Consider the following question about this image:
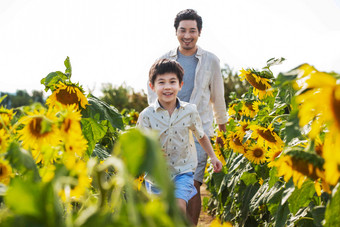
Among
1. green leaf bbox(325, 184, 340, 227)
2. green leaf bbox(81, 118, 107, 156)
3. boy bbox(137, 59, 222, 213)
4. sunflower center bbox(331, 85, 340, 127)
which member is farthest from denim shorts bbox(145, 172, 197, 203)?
sunflower center bbox(331, 85, 340, 127)

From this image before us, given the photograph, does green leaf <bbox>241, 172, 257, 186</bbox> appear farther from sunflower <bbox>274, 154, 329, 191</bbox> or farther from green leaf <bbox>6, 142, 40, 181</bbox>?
green leaf <bbox>6, 142, 40, 181</bbox>

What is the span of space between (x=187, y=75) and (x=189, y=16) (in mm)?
478

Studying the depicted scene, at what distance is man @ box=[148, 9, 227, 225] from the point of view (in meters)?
3.03

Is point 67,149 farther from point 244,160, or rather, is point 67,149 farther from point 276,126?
point 244,160

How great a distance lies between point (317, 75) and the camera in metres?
0.63

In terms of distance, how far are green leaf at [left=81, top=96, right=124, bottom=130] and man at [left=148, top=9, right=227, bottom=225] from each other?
3.64 feet

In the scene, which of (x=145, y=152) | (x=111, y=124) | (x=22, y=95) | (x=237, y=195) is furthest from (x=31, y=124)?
(x=22, y=95)

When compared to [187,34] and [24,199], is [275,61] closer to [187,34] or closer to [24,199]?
[187,34]

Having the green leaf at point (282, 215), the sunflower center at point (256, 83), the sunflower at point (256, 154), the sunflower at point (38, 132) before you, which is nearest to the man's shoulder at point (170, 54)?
the sunflower center at point (256, 83)

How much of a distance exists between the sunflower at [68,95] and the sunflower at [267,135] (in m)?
0.93

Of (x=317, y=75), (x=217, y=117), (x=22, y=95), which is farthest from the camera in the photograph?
(x=22, y=95)

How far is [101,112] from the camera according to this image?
181cm

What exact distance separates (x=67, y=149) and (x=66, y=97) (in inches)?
37.8

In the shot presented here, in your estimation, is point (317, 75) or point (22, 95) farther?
point (22, 95)
